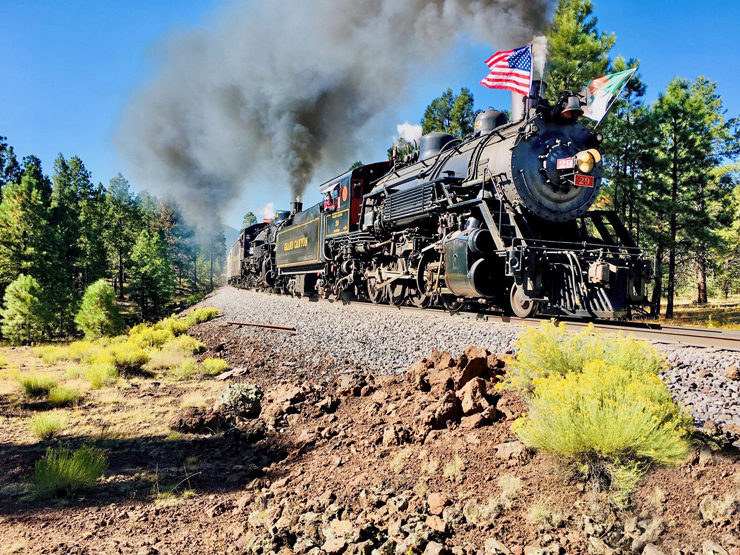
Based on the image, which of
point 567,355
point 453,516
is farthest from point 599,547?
point 567,355

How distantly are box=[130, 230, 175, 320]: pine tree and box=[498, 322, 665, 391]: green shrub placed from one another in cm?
3976

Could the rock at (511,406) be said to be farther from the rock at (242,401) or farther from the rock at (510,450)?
the rock at (242,401)

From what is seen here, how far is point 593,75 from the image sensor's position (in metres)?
20.5

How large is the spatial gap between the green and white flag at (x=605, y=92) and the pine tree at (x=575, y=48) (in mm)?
12266

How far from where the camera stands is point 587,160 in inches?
333

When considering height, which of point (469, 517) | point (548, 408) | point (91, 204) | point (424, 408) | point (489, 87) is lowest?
point (469, 517)

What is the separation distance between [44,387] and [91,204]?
4324cm

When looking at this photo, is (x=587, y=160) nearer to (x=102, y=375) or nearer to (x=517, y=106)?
(x=517, y=106)

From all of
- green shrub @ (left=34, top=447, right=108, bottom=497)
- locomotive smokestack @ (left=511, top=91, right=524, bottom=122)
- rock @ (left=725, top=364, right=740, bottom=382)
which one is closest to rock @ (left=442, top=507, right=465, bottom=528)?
rock @ (left=725, top=364, right=740, bottom=382)

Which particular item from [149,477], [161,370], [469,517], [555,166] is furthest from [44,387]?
[555,166]

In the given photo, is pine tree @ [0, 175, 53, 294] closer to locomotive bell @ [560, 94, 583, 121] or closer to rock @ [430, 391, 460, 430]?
locomotive bell @ [560, 94, 583, 121]

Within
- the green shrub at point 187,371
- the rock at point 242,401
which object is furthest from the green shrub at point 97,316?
the rock at point 242,401

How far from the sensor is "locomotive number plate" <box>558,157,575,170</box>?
338 inches

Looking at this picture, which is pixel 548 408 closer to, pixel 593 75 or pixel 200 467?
pixel 200 467
